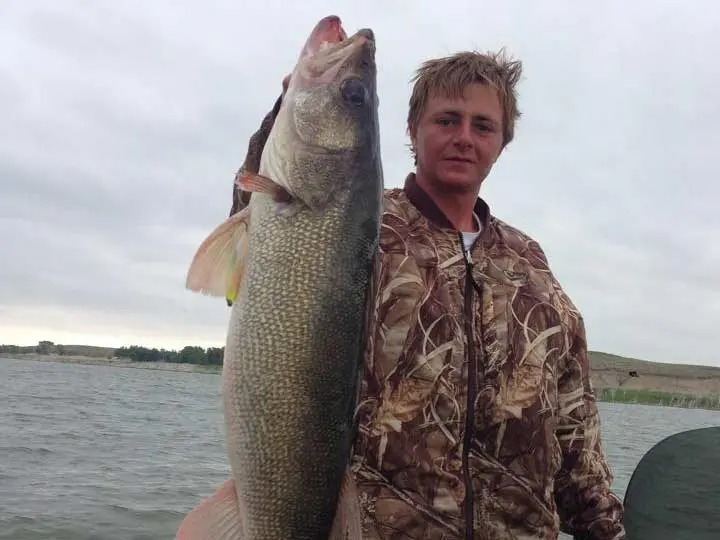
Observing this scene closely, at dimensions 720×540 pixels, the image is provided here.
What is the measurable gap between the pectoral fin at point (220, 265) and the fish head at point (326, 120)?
29 centimetres

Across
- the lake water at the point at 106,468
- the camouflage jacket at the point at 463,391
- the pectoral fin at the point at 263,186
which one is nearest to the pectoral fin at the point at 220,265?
the pectoral fin at the point at 263,186

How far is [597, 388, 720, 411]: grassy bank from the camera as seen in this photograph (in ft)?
271

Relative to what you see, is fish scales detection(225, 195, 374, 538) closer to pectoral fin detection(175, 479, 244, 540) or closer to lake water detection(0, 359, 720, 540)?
pectoral fin detection(175, 479, 244, 540)

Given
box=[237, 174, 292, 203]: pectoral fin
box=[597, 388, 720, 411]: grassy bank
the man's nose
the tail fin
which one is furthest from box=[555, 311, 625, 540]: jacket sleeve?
box=[597, 388, 720, 411]: grassy bank

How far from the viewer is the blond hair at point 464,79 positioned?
12.0ft

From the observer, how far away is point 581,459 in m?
3.91

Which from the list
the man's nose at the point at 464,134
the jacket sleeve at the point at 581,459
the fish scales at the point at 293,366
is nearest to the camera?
the fish scales at the point at 293,366

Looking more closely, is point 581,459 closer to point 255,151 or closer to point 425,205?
point 425,205

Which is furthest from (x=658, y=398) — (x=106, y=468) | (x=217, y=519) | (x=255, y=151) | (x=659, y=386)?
(x=217, y=519)

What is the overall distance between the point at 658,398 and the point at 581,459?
91204mm

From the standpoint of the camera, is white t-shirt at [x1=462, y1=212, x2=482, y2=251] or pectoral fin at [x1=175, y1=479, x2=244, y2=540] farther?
white t-shirt at [x1=462, y1=212, x2=482, y2=251]

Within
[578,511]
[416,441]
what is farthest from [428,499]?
[578,511]

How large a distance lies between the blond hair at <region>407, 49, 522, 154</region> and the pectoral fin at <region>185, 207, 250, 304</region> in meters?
1.43

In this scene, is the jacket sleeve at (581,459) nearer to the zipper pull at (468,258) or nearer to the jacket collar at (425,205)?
the zipper pull at (468,258)
